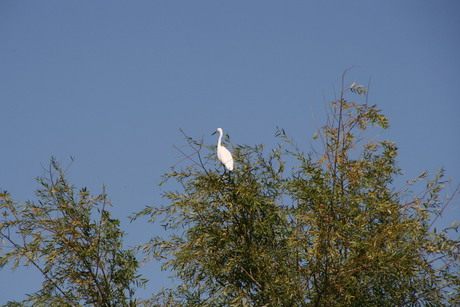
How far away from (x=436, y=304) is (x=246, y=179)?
2932 mm

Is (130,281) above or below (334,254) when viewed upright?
above

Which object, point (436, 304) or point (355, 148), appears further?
point (355, 148)

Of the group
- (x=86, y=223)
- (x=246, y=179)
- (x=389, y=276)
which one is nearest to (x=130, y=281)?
(x=86, y=223)

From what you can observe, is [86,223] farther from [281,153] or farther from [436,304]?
[436,304]

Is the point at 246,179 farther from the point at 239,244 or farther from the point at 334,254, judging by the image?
the point at 334,254

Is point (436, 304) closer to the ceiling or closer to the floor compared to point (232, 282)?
closer to the floor

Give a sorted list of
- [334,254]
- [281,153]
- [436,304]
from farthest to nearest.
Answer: [281,153], [436,304], [334,254]

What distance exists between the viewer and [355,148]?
1030cm

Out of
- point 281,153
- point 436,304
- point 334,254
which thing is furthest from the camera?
point 281,153

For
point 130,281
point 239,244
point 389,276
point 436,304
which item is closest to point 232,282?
point 239,244

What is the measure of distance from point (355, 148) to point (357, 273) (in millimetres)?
1879

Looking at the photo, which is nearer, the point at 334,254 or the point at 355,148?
the point at 334,254

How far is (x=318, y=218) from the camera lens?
9.20m

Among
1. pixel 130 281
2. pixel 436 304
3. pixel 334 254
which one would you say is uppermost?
pixel 130 281
